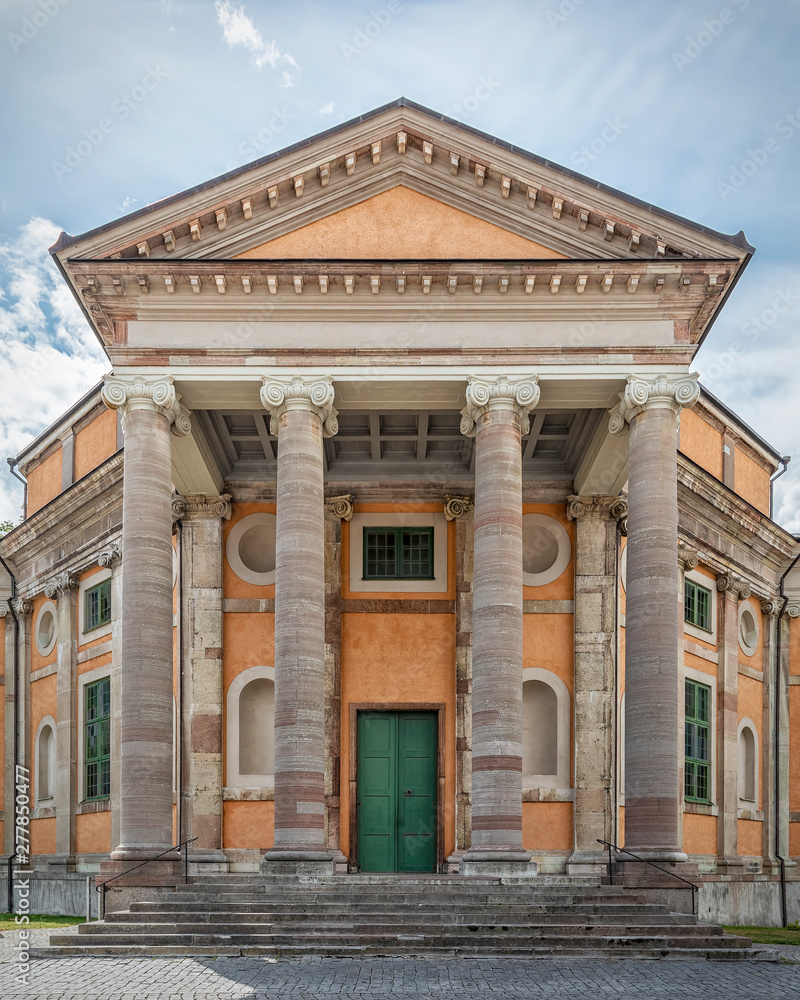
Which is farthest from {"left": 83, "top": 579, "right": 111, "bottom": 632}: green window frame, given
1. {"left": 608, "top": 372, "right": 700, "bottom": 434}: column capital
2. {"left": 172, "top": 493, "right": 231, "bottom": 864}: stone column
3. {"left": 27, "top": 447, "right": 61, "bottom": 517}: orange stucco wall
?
{"left": 608, "top": 372, "right": 700, "bottom": 434}: column capital

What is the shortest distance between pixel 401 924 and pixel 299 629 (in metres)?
5.65

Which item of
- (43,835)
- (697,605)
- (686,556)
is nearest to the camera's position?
(686,556)

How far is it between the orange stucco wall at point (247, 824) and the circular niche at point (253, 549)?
492 centimetres

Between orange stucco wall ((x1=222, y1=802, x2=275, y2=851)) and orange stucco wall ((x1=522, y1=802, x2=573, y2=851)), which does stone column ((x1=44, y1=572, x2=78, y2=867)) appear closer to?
orange stucco wall ((x1=222, y1=802, x2=275, y2=851))

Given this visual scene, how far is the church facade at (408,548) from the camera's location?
21719mm

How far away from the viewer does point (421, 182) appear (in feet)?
76.5

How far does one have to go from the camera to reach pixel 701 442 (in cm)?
3238

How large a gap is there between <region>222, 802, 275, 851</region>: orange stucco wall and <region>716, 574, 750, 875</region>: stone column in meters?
12.0

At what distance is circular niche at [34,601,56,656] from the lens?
35250mm

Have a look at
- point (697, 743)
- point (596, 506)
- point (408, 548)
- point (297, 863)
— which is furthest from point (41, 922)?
point (697, 743)

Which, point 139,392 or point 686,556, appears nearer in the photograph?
point 139,392

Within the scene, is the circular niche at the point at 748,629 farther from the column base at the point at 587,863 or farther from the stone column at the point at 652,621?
the stone column at the point at 652,621

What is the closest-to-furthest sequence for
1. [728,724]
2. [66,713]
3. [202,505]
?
[202,505] < [728,724] < [66,713]

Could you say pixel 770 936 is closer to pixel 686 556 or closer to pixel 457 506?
pixel 686 556
